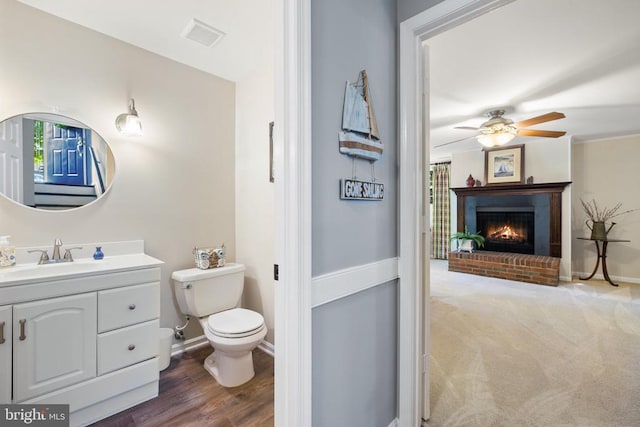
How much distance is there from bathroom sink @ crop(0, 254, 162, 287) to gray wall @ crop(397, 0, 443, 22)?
207 centimetres

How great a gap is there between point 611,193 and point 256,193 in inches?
228

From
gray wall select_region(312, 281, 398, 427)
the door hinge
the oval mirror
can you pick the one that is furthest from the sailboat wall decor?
the oval mirror

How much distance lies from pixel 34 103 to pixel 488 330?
13.5ft

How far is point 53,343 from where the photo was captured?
56.4 inches

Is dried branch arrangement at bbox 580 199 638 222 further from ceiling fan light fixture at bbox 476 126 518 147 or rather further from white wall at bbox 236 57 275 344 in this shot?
white wall at bbox 236 57 275 344

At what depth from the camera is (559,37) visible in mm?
1992

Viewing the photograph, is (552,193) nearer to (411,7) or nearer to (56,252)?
(411,7)

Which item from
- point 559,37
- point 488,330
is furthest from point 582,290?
point 559,37

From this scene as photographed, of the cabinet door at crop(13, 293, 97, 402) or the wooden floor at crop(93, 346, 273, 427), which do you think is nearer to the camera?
the cabinet door at crop(13, 293, 97, 402)

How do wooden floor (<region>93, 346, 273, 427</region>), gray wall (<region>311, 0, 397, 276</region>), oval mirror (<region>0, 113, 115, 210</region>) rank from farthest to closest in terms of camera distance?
oval mirror (<region>0, 113, 115, 210</region>) → wooden floor (<region>93, 346, 273, 427</region>) → gray wall (<region>311, 0, 397, 276</region>)

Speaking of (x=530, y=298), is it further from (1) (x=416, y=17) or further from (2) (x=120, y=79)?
(2) (x=120, y=79)

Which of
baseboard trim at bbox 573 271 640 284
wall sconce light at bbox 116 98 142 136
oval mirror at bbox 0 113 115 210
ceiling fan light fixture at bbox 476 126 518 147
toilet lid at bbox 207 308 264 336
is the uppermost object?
ceiling fan light fixture at bbox 476 126 518 147

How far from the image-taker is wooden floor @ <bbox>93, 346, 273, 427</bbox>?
5.16 ft

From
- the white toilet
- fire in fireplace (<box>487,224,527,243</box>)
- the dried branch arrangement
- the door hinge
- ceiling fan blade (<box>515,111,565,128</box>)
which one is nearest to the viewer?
the door hinge
